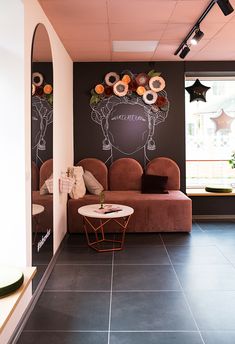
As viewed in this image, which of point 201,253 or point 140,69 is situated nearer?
point 201,253

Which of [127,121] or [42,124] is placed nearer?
[42,124]

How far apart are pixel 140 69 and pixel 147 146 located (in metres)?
1.28

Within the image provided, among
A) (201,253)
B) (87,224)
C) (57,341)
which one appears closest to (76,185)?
(87,224)

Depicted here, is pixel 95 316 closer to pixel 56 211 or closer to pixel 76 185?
pixel 56 211

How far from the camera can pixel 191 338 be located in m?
2.41

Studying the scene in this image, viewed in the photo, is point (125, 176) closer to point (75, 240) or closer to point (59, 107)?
point (75, 240)

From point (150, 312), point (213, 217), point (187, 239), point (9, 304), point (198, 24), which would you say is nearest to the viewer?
point (9, 304)

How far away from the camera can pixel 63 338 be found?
2426 mm

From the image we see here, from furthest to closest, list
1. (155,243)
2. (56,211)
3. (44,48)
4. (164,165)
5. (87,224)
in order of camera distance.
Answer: (164,165), (87,224), (155,243), (56,211), (44,48)

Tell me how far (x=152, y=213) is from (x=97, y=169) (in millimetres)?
1257

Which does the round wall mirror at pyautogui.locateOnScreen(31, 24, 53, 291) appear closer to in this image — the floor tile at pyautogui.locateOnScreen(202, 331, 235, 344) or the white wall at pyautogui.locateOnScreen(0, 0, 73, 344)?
the white wall at pyautogui.locateOnScreen(0, 0, 73, 344)

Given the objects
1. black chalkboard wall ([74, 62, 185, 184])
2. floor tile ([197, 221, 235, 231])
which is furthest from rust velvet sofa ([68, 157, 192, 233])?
black chalkboard wall ([74, 62, 185, 184])

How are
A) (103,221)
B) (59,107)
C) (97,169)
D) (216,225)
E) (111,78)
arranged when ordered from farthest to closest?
1. (111,78)
2. (97,169)
3. (216,225)
4. (103,221)
5. (59,107)

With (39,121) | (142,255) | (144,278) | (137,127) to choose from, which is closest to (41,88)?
(39,121)
